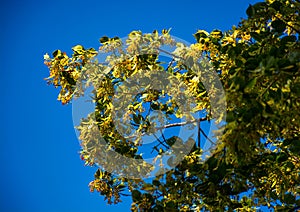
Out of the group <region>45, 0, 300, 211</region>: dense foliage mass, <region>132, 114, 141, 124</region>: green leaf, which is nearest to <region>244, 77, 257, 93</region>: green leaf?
<region>45, 0, 300, 211</region>: dense foliage mass

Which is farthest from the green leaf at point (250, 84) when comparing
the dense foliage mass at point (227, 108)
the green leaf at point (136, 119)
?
the green leaf at point (136, 119)

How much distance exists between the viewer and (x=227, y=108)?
3949 mm

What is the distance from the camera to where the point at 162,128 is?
5508 millimetres

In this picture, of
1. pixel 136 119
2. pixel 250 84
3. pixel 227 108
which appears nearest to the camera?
pixel 250 84

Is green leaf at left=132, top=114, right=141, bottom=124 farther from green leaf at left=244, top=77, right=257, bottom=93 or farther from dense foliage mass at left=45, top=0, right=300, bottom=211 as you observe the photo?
green leaf at left=244, top=77, right=257, bottom=93

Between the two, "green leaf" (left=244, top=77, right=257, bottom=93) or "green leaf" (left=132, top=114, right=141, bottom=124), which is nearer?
"green leaf" (left=244, top=77, right=257, bottom=93)

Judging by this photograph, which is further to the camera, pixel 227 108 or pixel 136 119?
pixel 136 119

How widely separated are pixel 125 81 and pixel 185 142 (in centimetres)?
109

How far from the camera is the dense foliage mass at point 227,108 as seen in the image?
3.17m

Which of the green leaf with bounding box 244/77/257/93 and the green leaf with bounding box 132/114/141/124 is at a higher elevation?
the green leaf with bounding box 132/114/141/124

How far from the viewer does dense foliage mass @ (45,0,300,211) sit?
10.4 ft

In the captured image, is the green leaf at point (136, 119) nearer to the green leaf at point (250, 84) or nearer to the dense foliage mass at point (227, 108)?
the dense foliage mass at point (227, 108)

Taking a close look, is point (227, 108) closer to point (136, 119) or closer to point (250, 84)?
point (250, 84)

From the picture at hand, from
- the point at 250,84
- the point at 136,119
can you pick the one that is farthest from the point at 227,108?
the point at 136,119
